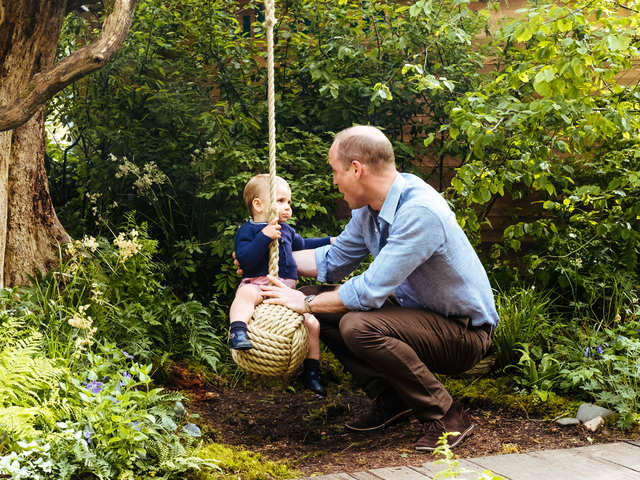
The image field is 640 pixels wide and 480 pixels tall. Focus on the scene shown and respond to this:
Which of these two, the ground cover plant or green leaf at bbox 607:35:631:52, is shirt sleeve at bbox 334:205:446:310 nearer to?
the ground cover plant

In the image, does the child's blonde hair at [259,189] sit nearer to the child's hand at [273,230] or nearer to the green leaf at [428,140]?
the child's hand at [273,230]

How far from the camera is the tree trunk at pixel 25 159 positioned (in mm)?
4121

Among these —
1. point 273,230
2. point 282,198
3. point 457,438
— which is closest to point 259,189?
point 282,198

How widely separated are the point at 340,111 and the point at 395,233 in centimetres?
266

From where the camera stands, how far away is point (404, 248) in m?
2.93

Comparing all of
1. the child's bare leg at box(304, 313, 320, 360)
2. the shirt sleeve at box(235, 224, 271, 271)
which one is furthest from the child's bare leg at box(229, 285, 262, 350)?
the child's bare leg at box(304, 313, 320, 360)

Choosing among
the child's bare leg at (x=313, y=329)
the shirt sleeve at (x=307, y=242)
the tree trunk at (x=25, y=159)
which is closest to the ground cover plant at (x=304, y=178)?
the tree trunk at (x=25, y=159)

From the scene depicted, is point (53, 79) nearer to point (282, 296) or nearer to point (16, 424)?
point (282, 296)

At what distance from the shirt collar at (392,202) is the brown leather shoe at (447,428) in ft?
3.18

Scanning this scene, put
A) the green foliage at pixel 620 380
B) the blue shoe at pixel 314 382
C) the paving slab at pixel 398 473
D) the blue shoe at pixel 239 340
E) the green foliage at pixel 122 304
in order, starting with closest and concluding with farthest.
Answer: the paving slab at pixel 398 473 → the blue shoe at pixel 239 340 → the green foliage at pixel 620 380 → the green foliage at pixel 122 304 → the blue shoe at pixel 314 382

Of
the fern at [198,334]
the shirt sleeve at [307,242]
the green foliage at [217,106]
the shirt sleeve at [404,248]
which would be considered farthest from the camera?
the green foliage at [217,106]

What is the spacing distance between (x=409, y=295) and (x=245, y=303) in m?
0.84

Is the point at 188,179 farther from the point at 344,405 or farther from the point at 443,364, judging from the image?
the point at 443,364

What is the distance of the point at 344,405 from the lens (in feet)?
12.9
